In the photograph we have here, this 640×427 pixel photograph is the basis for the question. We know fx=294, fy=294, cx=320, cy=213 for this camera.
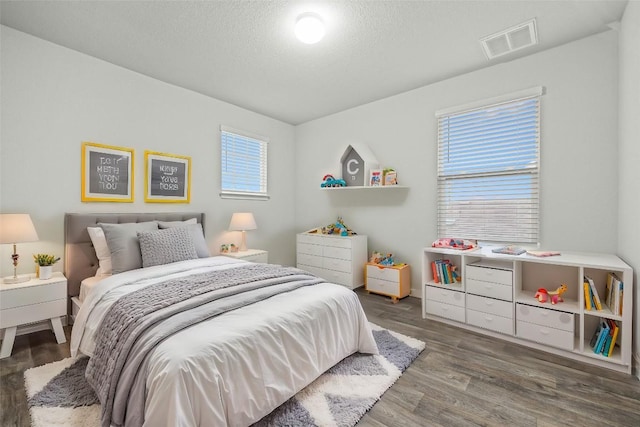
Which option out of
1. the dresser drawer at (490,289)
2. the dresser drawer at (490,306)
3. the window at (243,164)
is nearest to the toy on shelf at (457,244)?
the dresser drawer at (490,289)

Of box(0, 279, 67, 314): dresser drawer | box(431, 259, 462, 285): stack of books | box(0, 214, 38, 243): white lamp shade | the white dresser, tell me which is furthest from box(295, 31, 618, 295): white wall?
box(0, 214, 38, 243): white lamp shade

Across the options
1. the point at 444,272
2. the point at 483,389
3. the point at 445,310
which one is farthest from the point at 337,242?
the point at 483,389

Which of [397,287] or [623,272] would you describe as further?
[397,287]

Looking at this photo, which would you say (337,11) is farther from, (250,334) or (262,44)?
(250,334)

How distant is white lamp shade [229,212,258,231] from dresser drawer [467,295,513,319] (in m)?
2.66

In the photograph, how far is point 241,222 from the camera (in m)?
3.85

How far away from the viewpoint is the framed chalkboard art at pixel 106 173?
2832 millimetres

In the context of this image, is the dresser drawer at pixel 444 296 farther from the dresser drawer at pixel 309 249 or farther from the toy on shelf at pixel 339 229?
the dresser drawer at pixel 309 249

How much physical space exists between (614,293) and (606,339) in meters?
0.33

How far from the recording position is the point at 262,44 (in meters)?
2.60

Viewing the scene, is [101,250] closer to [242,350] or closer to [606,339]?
[242,350]

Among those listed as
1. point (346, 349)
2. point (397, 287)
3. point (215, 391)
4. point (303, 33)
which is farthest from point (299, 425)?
point (303, 33)

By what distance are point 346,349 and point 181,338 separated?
1.15m

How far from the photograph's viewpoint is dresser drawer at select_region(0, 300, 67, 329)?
2143 mm
